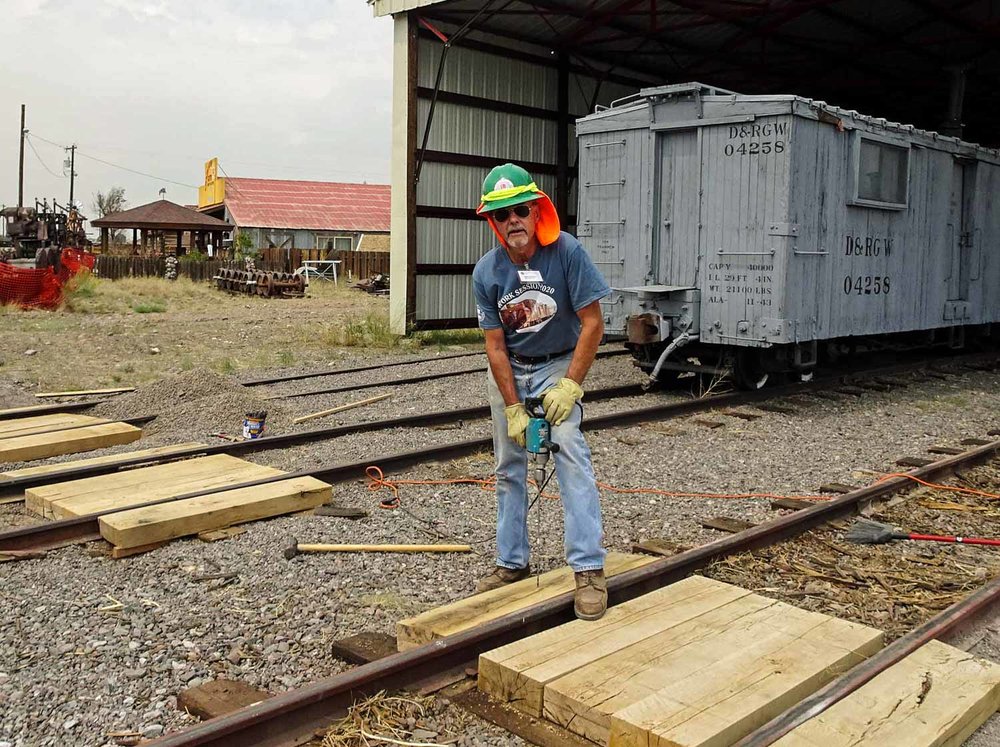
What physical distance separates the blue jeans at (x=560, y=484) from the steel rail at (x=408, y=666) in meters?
0.27

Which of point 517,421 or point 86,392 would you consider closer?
point 517,421

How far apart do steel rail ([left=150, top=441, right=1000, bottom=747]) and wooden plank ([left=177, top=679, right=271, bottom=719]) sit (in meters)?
0.21

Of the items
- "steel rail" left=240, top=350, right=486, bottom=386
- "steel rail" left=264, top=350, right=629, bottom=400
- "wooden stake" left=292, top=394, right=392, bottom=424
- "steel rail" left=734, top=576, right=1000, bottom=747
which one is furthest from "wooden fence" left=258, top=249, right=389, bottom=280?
"steel rail" left=734, top=576, right=1000, bottom=747

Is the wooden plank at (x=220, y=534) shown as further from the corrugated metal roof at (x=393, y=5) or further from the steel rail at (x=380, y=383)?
the corrugated metal roof at (x=393, y=5)

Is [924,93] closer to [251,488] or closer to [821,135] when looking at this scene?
[821,135]

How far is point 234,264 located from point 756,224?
29.3 m

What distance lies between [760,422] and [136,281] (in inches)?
1127

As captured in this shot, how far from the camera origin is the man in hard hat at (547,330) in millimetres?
4234

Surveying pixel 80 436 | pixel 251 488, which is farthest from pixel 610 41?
pixel 251 488

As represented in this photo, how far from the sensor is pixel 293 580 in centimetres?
504

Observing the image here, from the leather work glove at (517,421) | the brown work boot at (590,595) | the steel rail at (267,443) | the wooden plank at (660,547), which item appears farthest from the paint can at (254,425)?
the brown work boot at (590,595)

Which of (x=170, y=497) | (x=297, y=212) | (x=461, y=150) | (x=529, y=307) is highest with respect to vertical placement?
(x=297, y=212)

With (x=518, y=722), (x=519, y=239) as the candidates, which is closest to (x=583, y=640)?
(x=518, y=722)

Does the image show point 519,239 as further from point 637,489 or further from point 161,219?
point 161,219
